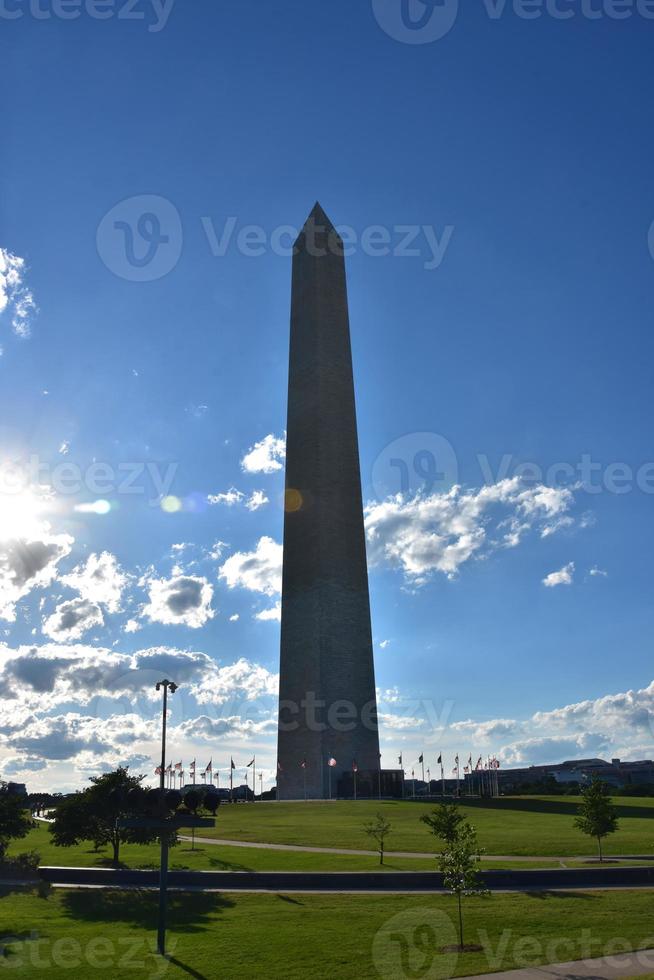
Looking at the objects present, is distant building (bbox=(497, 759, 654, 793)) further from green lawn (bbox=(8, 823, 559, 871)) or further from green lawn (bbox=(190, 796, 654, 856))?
green lawn (bbox=(8, 823, 559, 871))

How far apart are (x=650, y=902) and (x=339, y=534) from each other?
51387mm

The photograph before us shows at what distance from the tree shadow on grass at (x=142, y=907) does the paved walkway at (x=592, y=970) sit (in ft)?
26.5

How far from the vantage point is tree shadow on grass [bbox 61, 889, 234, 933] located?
2141 cm

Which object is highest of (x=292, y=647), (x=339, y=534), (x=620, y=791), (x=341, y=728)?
(x=339, y=534)

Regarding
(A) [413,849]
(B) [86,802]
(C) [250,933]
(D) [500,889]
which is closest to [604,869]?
(D) [500,889]

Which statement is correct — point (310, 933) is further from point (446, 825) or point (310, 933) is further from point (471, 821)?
point (471, 821)

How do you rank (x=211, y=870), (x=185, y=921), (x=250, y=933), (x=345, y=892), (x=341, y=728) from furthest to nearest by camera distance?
(x=341, y=728), (x=211, y=870), (x=345, y=892), (x=185, y=921), (x=250, y=933)

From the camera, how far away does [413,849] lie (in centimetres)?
3456

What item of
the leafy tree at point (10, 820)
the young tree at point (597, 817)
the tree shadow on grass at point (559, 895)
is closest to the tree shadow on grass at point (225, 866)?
the leafy tree at point (10, 820)

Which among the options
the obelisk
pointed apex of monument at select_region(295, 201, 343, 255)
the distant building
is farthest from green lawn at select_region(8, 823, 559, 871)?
the distant building

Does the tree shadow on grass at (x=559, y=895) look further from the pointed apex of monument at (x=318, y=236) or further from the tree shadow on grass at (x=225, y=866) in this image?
the pointed apex of monument at (x=318, y=236)

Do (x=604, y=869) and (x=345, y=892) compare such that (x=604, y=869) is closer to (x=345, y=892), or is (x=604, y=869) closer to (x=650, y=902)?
(x=650, y=902)

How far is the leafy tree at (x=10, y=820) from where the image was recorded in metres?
30.4

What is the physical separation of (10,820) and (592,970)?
22.3m
